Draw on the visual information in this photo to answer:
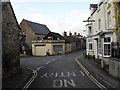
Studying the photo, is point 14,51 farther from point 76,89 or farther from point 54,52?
point 54,52

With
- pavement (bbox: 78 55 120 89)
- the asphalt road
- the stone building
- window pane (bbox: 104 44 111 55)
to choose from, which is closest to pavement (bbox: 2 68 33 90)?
the asphalt road

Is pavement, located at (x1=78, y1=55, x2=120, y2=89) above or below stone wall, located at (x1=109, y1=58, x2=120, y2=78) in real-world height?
below

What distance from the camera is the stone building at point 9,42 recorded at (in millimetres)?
12758

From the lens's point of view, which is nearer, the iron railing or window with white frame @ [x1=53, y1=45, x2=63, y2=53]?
the iron railing

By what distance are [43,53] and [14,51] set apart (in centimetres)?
3131

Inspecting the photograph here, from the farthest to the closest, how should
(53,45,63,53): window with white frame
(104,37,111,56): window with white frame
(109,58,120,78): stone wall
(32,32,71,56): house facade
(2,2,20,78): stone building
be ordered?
(53,45,63,53): window with white frame
(32,32,71,56): house facade
(104,37,111,56): window with white frame
(2,2,20,78): stone building
(109,58,120,78): stone wall

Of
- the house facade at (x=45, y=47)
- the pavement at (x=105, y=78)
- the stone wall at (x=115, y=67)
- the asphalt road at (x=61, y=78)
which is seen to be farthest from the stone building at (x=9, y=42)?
the house facade at (x=45, y=47)

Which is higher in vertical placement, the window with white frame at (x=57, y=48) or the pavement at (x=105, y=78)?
the window with white frame at (x=57, y=48)

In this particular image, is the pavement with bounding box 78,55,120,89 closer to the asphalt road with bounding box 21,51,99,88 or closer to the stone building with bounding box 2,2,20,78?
the asphalt road with bounding box 21,51,99,88

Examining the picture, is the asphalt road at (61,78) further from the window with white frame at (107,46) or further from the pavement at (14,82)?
the window with white frame at (107,46)

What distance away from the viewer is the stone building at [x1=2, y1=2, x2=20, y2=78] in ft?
41.9

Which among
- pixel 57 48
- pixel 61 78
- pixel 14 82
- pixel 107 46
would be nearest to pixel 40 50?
pixel 57 48

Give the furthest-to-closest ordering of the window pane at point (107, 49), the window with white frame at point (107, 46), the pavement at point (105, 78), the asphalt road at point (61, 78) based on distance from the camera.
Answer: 1. the window pane at point (107, 49)
2. the window with white frame at point (107, 46)
3. the asphalt road at point (61, 78)
4. the pavement at point (105, 78)

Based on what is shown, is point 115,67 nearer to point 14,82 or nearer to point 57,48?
point 14,82
